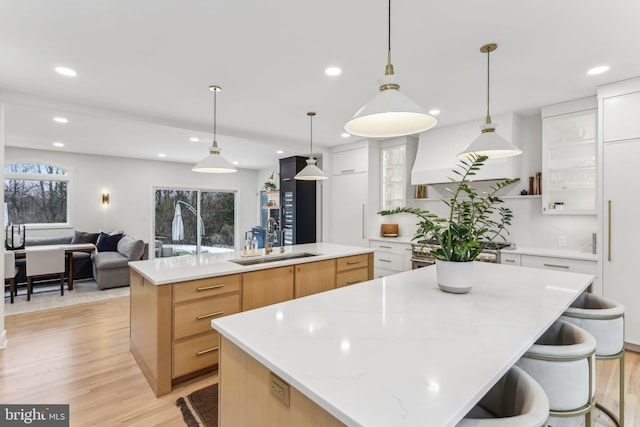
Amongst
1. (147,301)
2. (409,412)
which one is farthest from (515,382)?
(147,301)

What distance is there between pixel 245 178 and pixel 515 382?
27.9 feet

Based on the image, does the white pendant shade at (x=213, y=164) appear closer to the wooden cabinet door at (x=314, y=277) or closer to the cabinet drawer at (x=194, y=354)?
the wooden cabinet door at (x=314, y=277)

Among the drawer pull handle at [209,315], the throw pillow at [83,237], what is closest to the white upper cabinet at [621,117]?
the drawer pull handle at [209,315]

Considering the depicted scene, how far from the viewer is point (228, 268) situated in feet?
8.48

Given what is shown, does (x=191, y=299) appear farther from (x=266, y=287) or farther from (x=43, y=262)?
(x=43, y=262)

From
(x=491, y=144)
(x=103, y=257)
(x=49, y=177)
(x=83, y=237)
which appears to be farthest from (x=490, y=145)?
(x=49, y=177)

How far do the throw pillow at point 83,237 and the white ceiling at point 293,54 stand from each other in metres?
2.72

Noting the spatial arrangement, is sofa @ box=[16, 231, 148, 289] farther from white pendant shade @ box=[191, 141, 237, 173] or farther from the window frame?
white pendant shade @ box=[191, 141, 237, 173]

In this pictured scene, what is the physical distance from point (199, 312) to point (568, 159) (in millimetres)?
4200

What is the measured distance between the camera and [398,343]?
114cm

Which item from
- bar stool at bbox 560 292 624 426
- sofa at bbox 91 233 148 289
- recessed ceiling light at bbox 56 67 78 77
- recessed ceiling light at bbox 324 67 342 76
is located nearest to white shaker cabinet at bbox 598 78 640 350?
bar stool at bbox 560 292 624 426

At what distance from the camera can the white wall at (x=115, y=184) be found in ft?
20.8

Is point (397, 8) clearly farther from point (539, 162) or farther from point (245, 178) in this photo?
point (245, 178)

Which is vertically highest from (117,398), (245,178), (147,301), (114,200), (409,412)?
(245,178)
